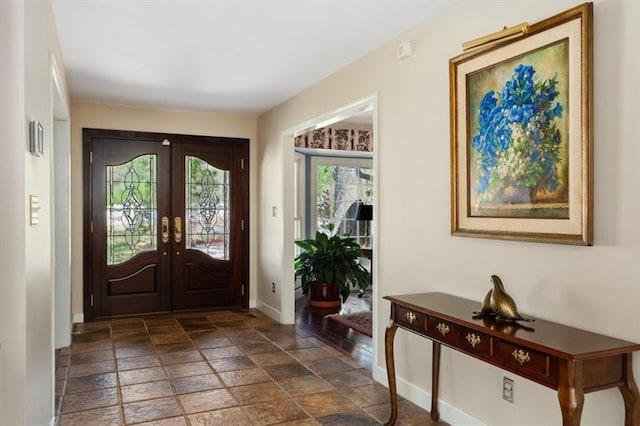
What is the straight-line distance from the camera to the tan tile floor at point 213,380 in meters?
3.05

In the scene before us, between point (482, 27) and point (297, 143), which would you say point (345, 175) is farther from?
point (482, 27)

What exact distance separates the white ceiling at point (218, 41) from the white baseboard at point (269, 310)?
2.40m

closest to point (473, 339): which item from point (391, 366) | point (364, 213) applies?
point (391, 366)

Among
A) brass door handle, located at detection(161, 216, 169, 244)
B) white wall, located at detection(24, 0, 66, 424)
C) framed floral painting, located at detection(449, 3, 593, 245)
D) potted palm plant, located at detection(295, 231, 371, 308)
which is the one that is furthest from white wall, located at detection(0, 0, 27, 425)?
potted palm plant, located at detection(295, 231, 371, 308)

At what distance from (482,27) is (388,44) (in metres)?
0.96

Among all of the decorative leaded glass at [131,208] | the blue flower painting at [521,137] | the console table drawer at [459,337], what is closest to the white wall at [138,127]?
the decorative leaded glass at [131,208]

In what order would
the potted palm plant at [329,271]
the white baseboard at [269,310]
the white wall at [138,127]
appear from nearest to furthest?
the white wall at [138,127] → the white baseboard at [269,310] → the potted palm plant at [329,271]

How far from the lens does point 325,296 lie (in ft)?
20.6

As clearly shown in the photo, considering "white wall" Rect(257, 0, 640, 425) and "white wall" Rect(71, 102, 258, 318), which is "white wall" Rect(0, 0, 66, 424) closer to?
"white wall" Rect(257, 0, 640, 425)

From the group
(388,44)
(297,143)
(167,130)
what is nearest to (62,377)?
(167,130)

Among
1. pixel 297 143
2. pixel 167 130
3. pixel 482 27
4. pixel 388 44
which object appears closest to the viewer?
pixel 482 27

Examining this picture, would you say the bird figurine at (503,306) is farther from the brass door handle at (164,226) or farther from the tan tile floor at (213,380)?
the brass door handle at (164,226)

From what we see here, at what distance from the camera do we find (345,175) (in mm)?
8180

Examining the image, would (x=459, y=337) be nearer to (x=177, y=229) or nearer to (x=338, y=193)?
(x=177, y=229)
